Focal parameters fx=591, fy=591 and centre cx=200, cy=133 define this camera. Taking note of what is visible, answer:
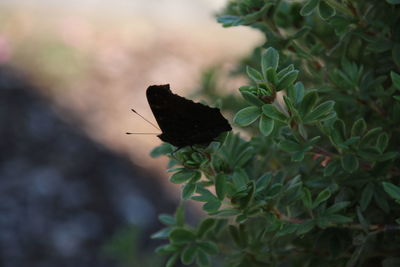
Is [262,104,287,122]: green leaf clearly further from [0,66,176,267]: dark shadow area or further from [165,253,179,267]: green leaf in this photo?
[0,66,176,267]: dark shadow area

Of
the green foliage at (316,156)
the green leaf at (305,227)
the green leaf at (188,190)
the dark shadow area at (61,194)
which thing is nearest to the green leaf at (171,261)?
the green foliage at (316,156)

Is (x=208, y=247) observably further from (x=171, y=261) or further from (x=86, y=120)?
(x=86, y=120)

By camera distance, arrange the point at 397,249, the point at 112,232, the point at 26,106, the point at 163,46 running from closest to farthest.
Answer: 1. the point at 397,249
2. the point at 112,232
3. the point at 26,106
4. the point at 163,46

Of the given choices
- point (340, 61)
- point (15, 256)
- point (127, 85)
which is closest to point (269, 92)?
point (340, 61)

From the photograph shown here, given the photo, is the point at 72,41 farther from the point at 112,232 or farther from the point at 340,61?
the point at 340,61

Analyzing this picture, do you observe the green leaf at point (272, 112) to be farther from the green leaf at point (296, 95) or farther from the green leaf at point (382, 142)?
the green leaf at point (382, 142)
